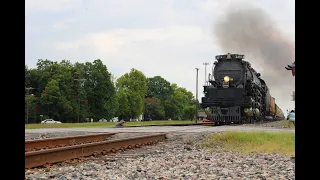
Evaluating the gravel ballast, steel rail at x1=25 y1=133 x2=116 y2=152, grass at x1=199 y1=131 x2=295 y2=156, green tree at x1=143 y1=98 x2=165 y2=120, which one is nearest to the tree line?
green tree at x1=143 y1=98 x2=165 y2=120

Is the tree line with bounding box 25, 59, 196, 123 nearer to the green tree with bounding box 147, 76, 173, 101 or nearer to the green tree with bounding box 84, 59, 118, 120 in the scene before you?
the green tree with bounding box 84, 59, 118, 120

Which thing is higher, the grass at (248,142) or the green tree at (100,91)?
the green tree at (100,91)

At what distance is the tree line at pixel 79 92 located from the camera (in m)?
53.4

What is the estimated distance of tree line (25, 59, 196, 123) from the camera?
5341 cm

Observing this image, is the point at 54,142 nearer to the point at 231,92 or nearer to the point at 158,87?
the point at 231,92

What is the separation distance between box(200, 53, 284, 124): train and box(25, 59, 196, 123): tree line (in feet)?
94.6

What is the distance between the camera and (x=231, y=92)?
24.8 m

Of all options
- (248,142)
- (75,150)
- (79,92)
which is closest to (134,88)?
(79,92)

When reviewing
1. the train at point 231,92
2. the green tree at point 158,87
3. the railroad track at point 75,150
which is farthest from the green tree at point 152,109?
the railroad track at point 75,150

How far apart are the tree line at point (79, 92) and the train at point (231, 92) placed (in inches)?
1135

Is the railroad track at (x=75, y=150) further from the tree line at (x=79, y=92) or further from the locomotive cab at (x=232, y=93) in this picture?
the tree line at (x=79, y=92)
